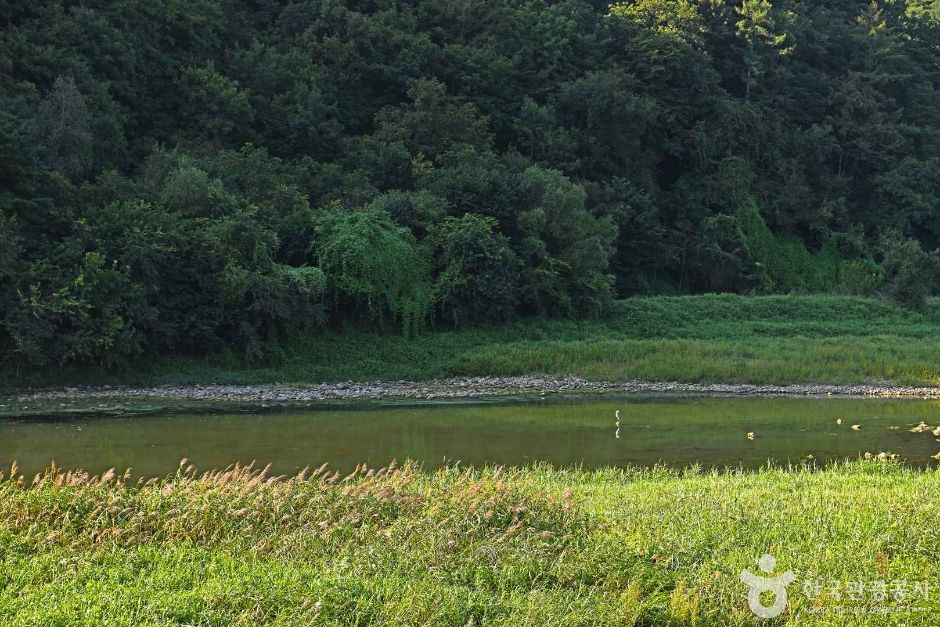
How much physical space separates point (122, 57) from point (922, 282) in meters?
40.3

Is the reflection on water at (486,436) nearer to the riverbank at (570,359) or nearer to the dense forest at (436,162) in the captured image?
the riverbank at (570,359)

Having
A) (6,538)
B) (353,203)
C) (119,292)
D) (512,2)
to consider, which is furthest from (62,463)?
(512,2)

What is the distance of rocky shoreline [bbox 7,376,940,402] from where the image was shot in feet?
98.2

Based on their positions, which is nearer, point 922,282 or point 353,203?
point 353,203

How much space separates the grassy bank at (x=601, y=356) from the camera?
110 feet

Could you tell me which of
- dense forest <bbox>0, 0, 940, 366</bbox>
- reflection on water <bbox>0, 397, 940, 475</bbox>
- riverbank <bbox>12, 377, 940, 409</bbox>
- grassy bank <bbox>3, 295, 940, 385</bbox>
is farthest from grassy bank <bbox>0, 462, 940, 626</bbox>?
grassy bank <bbox>3, 295, 940, 385</bbox>

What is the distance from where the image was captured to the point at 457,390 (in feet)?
107

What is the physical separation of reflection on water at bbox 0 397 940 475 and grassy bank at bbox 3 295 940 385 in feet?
21.1

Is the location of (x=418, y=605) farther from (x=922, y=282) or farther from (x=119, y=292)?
(x=922, y=282)

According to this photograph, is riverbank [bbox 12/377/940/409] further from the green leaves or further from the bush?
the bush

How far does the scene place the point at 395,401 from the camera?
2911 centimetres

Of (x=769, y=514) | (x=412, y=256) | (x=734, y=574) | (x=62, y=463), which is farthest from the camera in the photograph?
(x=412, y=256)

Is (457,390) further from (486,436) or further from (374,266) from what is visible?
(486,436)

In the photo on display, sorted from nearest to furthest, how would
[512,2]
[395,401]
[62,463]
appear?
[62,463], [395,401], [512,2]
